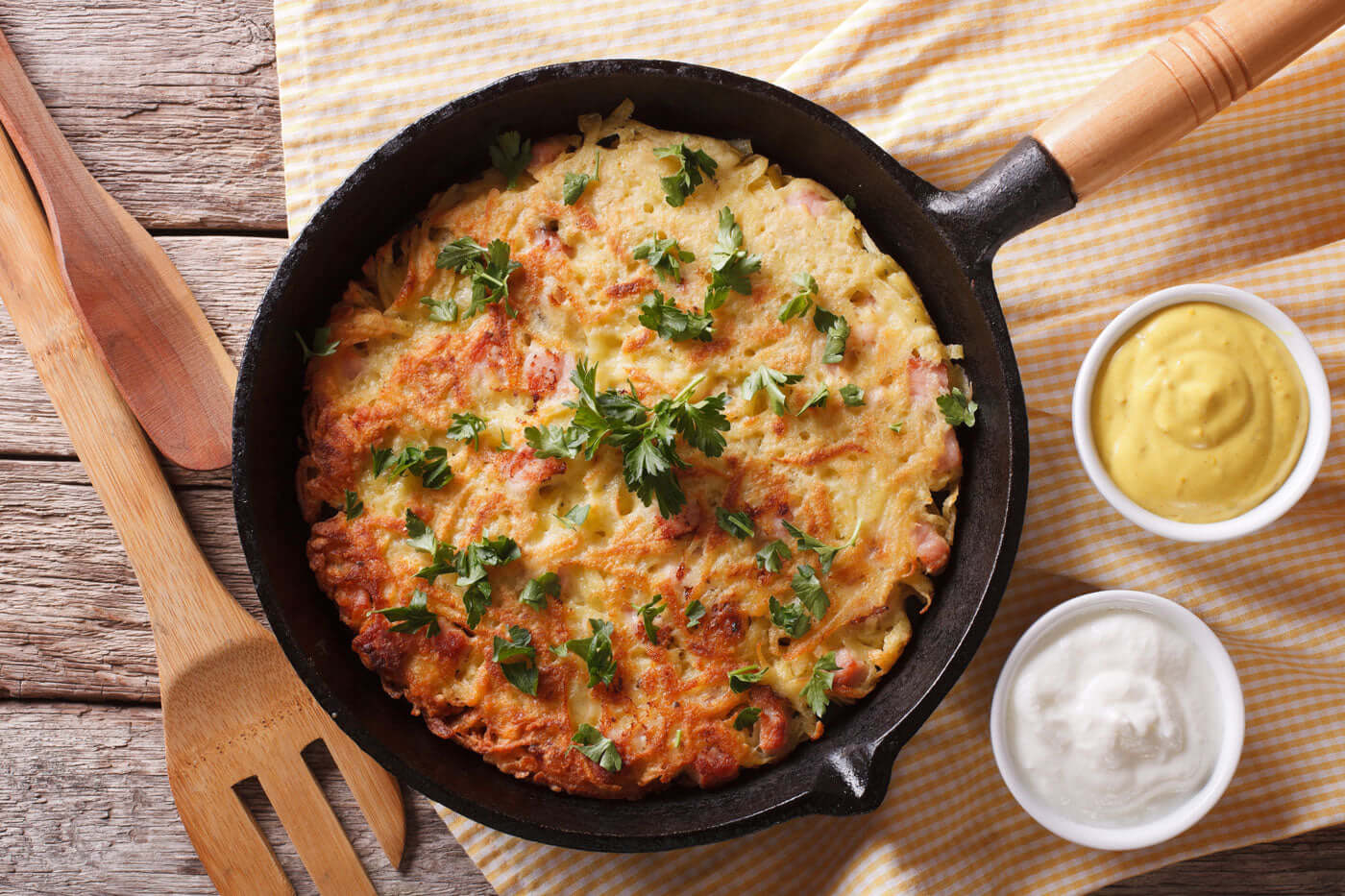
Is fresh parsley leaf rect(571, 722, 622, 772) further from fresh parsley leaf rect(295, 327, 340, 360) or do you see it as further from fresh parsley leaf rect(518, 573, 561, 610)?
fresh parsley leaf rect(295, 327, 340, 360)

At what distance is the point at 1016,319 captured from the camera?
11.5 feet

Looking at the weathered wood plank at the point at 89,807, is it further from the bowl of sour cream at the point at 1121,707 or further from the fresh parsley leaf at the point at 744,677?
the bowl of sour cream at the point at 1121,707

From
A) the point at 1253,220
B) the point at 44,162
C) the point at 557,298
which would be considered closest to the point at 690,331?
the point at 557,298

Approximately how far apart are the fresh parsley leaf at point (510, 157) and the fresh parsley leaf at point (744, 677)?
1718mm

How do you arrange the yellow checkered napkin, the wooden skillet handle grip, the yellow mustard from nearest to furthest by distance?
the wooden skillet handle grip → the yellow mustard → the yellow checkered napkin

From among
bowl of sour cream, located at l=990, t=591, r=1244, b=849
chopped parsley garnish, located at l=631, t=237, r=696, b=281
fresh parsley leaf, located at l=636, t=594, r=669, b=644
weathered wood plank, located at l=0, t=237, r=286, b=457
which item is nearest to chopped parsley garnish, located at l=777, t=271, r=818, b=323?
chopped parsley garnish, located at l=631, t=237, r=696, b=281

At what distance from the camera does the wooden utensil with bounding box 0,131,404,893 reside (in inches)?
137

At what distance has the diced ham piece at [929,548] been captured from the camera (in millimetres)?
2963

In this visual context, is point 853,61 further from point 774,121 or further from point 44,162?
point 44,162

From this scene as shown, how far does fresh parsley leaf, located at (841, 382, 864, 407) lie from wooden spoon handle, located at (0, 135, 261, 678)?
2258mm

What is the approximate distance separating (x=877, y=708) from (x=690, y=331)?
1343mm

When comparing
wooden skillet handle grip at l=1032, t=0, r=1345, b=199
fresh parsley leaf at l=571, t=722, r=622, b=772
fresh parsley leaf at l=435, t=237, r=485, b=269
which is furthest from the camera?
fresh parsley leaf at l=435, t=237, r=485, b=269

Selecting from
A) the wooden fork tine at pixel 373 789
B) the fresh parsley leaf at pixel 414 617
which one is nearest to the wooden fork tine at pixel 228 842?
the wooden fork tine at pixel 373 789

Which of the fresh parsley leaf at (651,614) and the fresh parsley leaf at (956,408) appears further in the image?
the fresh parsley leaf at (956,408)
